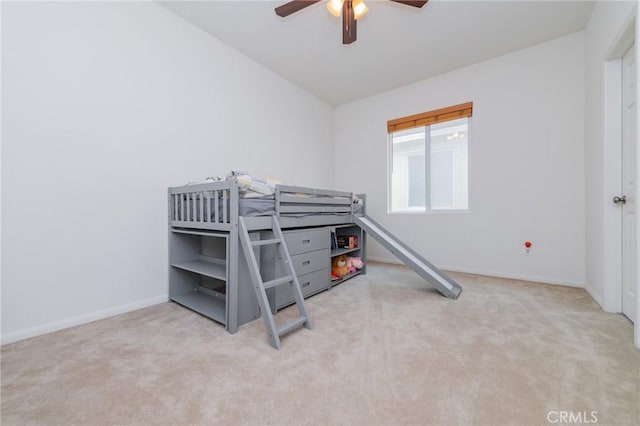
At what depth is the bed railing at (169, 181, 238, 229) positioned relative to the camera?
5.70 feet

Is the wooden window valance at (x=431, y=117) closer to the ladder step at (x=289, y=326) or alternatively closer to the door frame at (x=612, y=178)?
the door frame at (x=612, y=178)

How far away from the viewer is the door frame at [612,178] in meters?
1.89

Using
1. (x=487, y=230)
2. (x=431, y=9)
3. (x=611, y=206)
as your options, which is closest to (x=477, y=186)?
(x=487, y=230)

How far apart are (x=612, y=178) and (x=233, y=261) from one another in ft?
9.52

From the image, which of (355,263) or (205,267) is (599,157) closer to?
(355,263)

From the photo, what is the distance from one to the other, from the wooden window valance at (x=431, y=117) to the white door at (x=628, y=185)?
136 cm

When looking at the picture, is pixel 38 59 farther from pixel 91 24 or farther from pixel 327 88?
pixel 327 88

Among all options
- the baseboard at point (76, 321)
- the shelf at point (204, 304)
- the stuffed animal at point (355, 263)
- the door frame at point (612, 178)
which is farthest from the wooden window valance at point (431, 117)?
the baseboard at point (76, 321)

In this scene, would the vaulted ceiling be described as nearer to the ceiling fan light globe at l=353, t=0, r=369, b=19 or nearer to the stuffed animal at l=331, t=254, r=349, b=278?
the ceiling fan light globe at l=353, t=0, r=369, b=19

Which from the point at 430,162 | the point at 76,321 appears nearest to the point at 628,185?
the point at 430,162

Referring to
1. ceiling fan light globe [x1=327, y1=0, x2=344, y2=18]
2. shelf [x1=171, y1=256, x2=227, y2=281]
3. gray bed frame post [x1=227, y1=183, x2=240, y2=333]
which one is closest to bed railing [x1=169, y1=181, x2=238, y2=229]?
gray bed frame post [x1=227, y1=183, x2=240, y2=333]

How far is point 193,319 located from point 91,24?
2.31 m

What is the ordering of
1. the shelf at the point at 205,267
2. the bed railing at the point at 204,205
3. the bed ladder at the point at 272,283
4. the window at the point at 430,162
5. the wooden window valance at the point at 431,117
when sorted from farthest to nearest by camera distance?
the window at the point at 430,162
the wooden window valance at the point at 431,117
the shelf at the point at 205,267
the bed railing at the point at 204,205
the bed ladder at the point at 272,283

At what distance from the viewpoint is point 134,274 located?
206 cm
